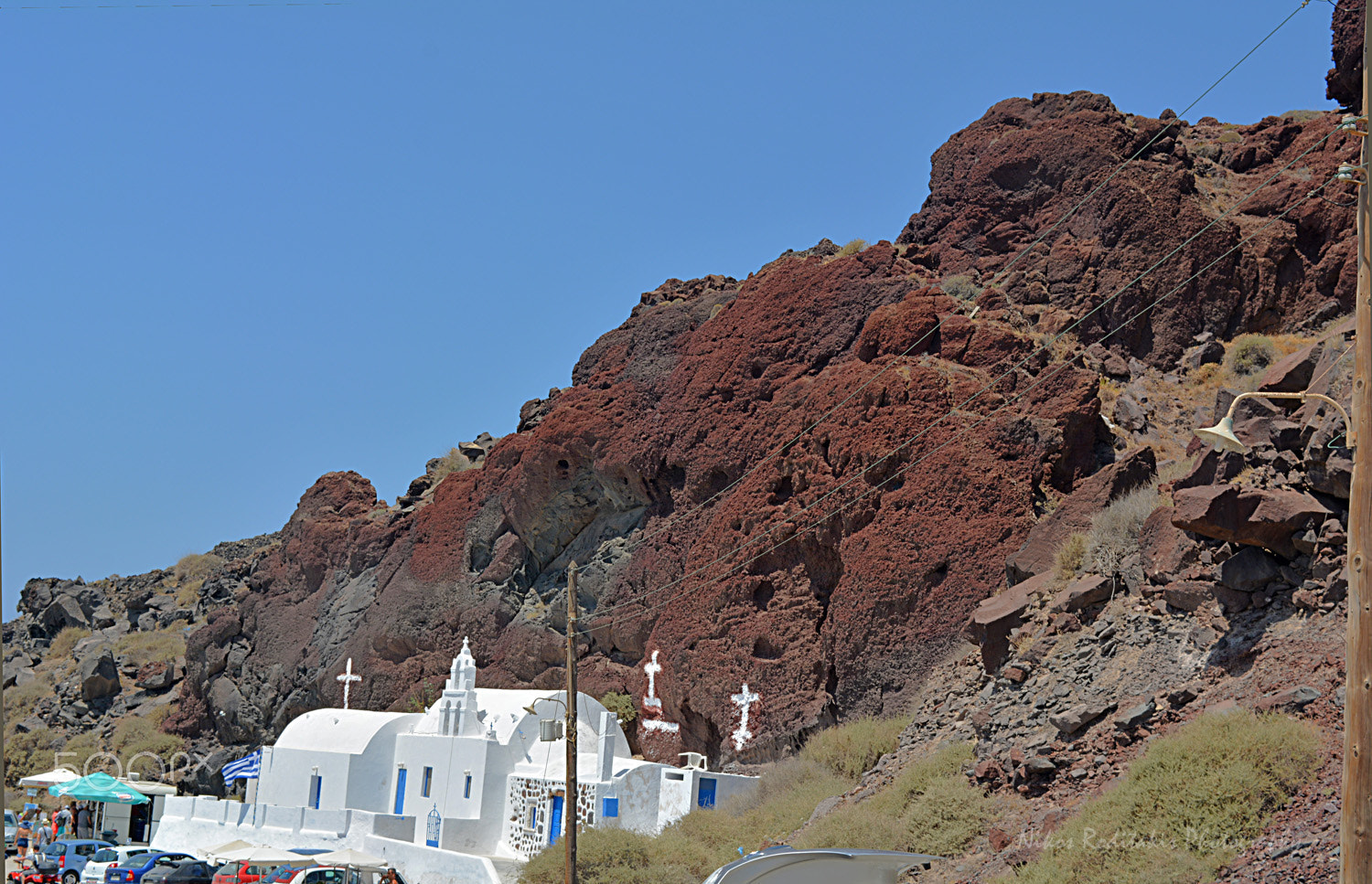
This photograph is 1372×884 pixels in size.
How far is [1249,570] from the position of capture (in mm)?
18047

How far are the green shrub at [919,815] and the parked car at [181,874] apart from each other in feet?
51.3

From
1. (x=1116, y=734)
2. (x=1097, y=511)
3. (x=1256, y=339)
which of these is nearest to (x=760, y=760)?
(x=1097, y=511)

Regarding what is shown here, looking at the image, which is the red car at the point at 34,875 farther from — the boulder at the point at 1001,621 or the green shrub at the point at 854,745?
the boulder at the point at 1001,621

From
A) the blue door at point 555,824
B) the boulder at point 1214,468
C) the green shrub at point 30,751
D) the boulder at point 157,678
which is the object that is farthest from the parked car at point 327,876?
the boulder at point 157,678

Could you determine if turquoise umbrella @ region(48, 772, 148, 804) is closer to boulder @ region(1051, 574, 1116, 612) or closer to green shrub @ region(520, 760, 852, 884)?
green shrub @ region(520, 760, 852, 884)

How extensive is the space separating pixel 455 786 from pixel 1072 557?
691 inches

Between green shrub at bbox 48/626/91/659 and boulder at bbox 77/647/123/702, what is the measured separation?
11681 millimetres

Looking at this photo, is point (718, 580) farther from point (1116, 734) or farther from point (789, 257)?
point (1116, 734)

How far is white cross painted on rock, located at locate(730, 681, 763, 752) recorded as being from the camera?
3031 cm

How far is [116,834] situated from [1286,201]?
42670 millimetres

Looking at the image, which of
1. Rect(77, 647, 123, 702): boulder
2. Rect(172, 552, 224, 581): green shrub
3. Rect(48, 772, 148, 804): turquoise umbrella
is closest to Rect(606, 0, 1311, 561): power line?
Rect(48, 772, 148, 804): turquoise umbrella

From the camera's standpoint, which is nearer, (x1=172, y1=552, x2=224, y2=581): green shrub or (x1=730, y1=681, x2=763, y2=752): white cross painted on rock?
(x1=730, y1=681, x2=763, y2=752): white cross painted on rock

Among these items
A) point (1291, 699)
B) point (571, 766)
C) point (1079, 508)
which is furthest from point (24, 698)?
point (1291, 699)

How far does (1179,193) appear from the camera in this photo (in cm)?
3438
